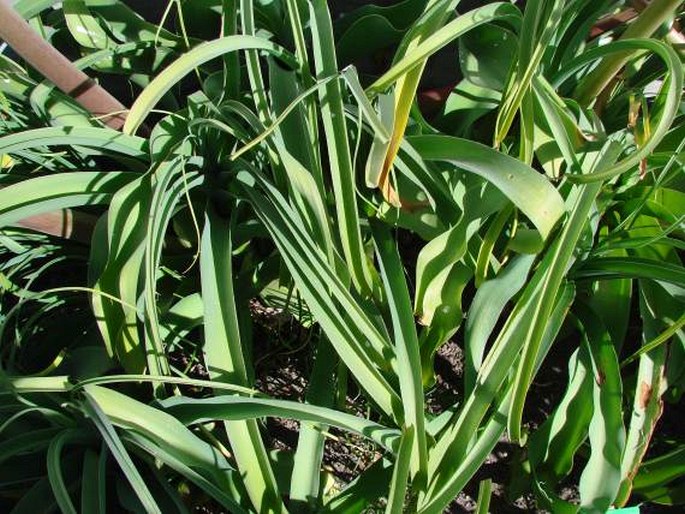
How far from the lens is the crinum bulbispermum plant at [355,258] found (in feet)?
2.50

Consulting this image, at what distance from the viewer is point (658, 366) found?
908mm

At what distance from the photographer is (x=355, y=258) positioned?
2.75 ft

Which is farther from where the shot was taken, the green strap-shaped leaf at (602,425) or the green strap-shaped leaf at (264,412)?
the green strap-shaped leaf at (602,425)

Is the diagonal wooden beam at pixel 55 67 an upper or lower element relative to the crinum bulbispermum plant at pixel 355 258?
upper

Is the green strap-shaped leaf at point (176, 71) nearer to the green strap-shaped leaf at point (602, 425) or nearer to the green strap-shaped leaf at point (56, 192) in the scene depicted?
the green strap-shaped leaf at point (56, 192)

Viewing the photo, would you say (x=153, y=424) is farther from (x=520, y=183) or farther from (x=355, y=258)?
(x=520, y=183)

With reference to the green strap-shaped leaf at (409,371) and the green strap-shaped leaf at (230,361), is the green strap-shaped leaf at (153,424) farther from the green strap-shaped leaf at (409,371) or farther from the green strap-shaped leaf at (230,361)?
the green strap-shaped leaf at (409,371)

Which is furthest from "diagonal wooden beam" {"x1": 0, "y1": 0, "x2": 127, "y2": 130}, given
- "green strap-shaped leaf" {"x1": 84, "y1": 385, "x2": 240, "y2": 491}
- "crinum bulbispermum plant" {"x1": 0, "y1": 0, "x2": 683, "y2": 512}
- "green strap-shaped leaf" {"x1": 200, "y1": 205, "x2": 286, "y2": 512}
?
"green strap-shaped leaf" {"x1": 84, "y1": 385, "x2": 240, "y2": 491}

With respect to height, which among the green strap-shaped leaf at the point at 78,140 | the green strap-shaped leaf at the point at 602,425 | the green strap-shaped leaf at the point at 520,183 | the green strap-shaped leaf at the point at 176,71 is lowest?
the green strap-shaped leaf at the point at 602,425

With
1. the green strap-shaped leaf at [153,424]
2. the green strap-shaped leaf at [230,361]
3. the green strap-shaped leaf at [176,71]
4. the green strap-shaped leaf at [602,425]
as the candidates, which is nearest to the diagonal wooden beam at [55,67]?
the green strap-shaped leaf at [176,71]

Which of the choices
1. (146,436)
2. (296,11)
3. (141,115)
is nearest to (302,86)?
(296,11)

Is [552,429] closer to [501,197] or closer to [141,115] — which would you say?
[501,197]

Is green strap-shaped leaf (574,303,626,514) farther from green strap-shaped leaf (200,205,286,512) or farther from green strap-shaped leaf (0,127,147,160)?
green strap-shaped leaf (0,127,147,160)

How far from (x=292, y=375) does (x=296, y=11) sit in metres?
0.51
